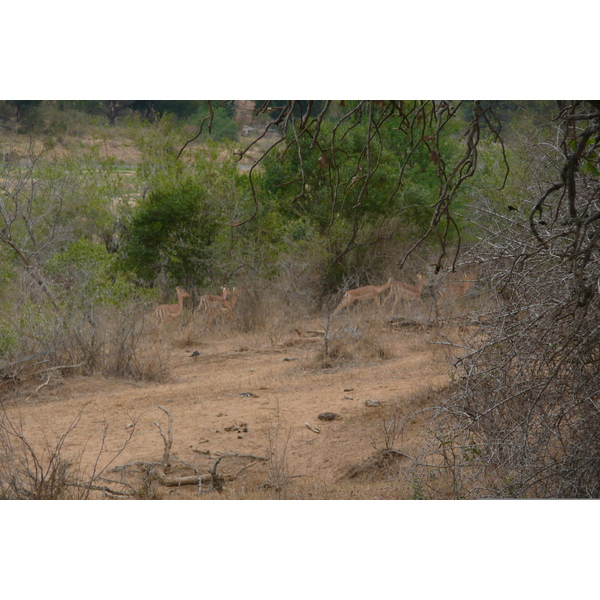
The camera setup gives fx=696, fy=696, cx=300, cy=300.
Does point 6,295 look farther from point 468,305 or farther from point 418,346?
point 468,305

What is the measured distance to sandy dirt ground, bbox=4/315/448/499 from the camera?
13.5 feet

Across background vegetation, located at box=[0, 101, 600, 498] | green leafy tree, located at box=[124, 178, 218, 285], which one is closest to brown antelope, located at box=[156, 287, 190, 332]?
background vegetation, located at box=[0, 101, 600, 498]

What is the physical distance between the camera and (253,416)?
5.44 m

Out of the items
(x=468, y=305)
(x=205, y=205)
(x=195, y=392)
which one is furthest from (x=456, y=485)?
(x=205, y=205)

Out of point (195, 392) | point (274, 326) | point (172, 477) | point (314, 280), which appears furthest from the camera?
point (314, 280)

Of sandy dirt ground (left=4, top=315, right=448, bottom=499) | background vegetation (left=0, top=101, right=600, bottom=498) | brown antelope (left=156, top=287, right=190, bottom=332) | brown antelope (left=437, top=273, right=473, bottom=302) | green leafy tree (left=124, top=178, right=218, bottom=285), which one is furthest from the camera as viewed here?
green leafy tree (left=124, top=178, right=218, bottom=285)

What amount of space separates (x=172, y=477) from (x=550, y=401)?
7.34ft

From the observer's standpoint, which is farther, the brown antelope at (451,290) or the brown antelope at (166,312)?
the brown antelope at (166,312)

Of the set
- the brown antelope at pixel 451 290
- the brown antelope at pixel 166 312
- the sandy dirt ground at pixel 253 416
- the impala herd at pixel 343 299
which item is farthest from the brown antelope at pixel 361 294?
the brown antelope at pixel 166 312

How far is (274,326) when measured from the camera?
9.06m

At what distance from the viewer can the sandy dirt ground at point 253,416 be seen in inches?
161

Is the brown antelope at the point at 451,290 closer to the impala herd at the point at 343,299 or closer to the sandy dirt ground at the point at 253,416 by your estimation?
the impala herd at the point at 343,299

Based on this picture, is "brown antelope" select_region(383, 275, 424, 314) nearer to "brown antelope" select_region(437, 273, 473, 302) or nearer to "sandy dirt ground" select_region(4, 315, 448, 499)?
"brown antelope" select_region(437, 273, 473, 302)

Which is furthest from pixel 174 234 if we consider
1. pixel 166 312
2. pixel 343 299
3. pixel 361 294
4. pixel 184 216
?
pixel 361 294
